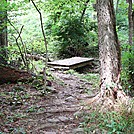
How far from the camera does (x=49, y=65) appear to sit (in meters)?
11.0

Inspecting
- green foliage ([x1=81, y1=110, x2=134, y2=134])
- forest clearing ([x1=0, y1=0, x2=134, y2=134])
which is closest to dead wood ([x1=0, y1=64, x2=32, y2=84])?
forest clearing ([x1=0, y1=0, x2=134, y2=134])

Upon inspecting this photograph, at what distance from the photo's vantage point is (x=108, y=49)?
438cm

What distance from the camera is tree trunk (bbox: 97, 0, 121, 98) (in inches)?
168

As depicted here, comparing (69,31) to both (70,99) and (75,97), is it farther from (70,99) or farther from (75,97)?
(70,99)

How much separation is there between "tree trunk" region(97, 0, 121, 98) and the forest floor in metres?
0.72

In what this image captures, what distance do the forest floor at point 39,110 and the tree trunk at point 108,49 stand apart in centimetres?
72

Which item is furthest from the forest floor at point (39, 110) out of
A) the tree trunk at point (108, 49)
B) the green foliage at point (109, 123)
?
the tree trunk at point (108, 49)

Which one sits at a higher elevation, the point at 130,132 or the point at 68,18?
the point at 68,18

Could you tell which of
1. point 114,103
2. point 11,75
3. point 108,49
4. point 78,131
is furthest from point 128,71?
point 11,75

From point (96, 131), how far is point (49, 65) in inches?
304

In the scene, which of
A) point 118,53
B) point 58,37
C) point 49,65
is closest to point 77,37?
point 58,37

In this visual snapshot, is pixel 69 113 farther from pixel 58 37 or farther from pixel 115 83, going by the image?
pixel 58 37

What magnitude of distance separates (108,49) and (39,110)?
1.86m

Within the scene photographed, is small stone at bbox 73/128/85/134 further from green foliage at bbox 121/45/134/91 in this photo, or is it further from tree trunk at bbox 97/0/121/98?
green foliage at bbox 121/45/134/91
